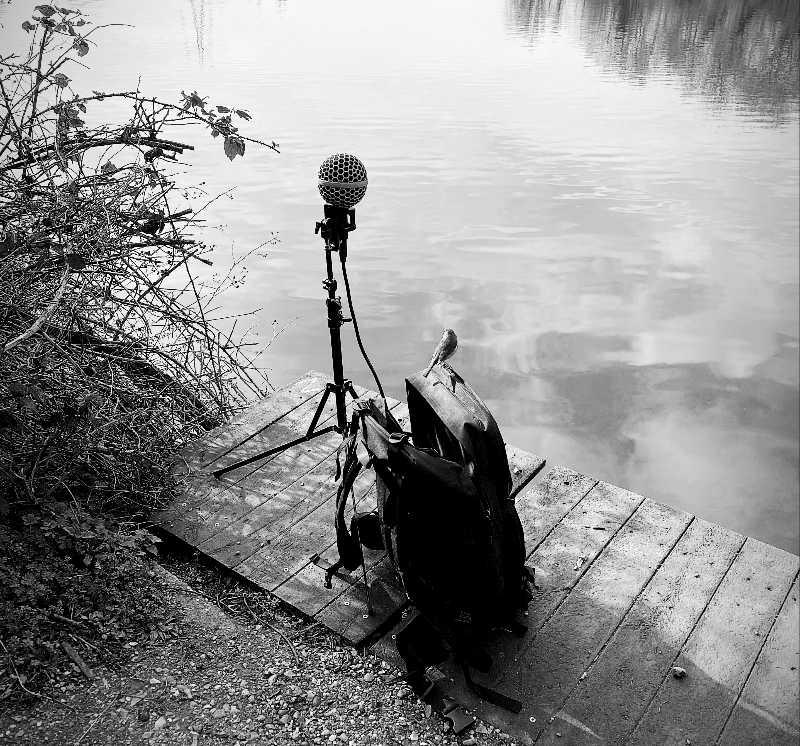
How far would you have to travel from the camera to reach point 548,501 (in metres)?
3.14

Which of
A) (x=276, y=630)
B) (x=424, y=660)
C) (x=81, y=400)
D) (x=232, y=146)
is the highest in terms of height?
(x=232, y=146)

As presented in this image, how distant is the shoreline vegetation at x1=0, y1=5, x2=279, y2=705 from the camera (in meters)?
2.44

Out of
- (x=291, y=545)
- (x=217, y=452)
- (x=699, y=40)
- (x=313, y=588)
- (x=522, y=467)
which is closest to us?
(x=313, y=588)

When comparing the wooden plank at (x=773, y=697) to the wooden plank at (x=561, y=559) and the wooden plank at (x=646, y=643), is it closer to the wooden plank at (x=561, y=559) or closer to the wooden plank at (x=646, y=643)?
the wooden plank at (x=646, y=643)

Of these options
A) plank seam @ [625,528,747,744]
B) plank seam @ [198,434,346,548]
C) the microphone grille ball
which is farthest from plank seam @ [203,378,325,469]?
plank seam @ [625,528,747,744]

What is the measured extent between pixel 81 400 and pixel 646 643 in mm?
2259

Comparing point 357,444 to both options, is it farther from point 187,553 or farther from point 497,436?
point 187,553

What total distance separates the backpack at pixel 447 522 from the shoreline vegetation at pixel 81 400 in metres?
0.84

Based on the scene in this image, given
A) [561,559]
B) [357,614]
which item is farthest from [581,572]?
[357,614]

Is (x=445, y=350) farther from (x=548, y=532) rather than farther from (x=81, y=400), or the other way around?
(x=81, y=400)

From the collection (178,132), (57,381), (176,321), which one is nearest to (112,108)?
(178,132)

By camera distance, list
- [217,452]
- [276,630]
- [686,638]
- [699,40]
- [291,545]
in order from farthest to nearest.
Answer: [699,40]
[217,452]
[291,545]
[276,630]
[686,638]

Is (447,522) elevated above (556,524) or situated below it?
above

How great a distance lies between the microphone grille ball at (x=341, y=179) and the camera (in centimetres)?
268
